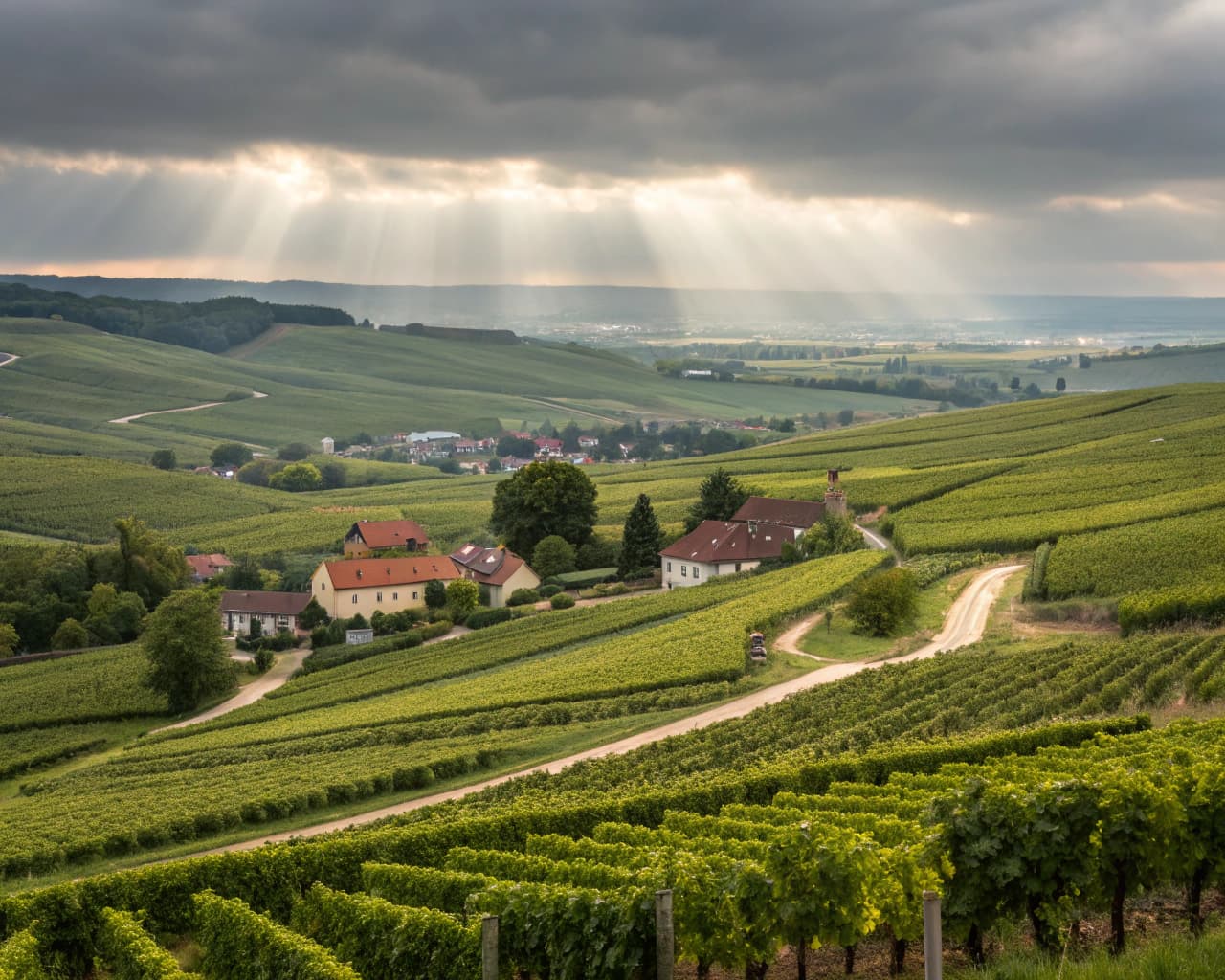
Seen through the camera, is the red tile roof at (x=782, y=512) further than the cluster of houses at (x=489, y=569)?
Yes

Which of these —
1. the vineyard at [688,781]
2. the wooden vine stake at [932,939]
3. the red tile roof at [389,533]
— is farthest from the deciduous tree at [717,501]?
the wooden vine stake at [932,939]

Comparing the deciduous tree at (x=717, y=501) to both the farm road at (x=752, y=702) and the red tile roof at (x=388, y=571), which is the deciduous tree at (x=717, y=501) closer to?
the red tile roof at (x=388, y=571)

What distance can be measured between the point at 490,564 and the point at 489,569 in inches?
32.4

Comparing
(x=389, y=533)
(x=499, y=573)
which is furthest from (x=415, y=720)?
(x=389, y=533)

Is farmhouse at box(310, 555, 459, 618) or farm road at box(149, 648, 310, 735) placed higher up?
farmhouse at box(310, 555, 459, 618)

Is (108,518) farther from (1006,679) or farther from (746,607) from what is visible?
(1006,679)

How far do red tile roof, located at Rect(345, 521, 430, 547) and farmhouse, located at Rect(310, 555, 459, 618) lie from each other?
10.4 m

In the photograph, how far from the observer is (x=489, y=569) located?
79938 millimetres

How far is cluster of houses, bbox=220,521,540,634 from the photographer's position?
251 ft

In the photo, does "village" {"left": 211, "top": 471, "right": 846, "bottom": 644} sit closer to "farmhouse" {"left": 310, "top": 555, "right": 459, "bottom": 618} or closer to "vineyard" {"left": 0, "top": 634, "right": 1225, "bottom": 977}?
"farmhouse" {"left": 310, "top": 555, "right": 459, "bottom": 618}

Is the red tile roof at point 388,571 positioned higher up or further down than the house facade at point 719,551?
further down

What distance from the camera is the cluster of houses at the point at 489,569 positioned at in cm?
7469

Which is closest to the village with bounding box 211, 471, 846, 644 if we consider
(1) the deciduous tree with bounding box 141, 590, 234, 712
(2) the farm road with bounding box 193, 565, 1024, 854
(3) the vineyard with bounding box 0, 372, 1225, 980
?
(3) the vineyard with bounding box 0, 372, 1225, 980

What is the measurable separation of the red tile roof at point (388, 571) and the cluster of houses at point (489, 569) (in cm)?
6
